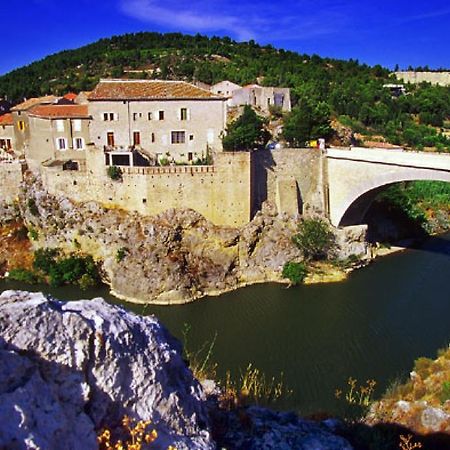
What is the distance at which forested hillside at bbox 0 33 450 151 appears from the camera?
52844 millimetres

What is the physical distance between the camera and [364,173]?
2558 centimetres

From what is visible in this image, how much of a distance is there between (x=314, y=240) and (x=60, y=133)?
15333 millimetres

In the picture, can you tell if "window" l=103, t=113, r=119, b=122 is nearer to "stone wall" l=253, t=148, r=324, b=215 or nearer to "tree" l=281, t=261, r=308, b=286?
"stone wall" l=253, t=148, r=324, b=215

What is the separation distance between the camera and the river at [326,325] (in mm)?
16906

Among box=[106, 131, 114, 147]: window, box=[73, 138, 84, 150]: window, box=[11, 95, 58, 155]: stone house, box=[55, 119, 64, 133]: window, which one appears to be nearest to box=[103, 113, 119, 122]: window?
box=[106, 131, 114, 147]: window

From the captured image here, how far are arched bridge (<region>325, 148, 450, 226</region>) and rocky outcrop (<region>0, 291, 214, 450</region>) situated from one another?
756 inches

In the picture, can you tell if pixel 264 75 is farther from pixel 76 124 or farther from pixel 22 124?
pixel 76 124

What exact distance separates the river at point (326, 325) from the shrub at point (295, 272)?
647 mm

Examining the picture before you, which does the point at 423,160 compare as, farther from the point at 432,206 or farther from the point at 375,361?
the point at 432,206

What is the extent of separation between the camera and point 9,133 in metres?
31.2

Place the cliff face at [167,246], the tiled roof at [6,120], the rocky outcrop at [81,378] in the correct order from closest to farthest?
the rocky outcrop at [81,378] < the cliff face at [167,246] < the tiled roof at [6,120]

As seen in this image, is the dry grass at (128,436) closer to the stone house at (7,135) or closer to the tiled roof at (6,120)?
the stone house at (7,135)

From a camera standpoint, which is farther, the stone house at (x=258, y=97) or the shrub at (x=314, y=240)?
the stone house at (x=258, y=97)

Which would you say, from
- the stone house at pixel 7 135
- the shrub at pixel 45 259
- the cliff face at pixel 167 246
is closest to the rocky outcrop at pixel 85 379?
the cliff face at pixel 167 246
